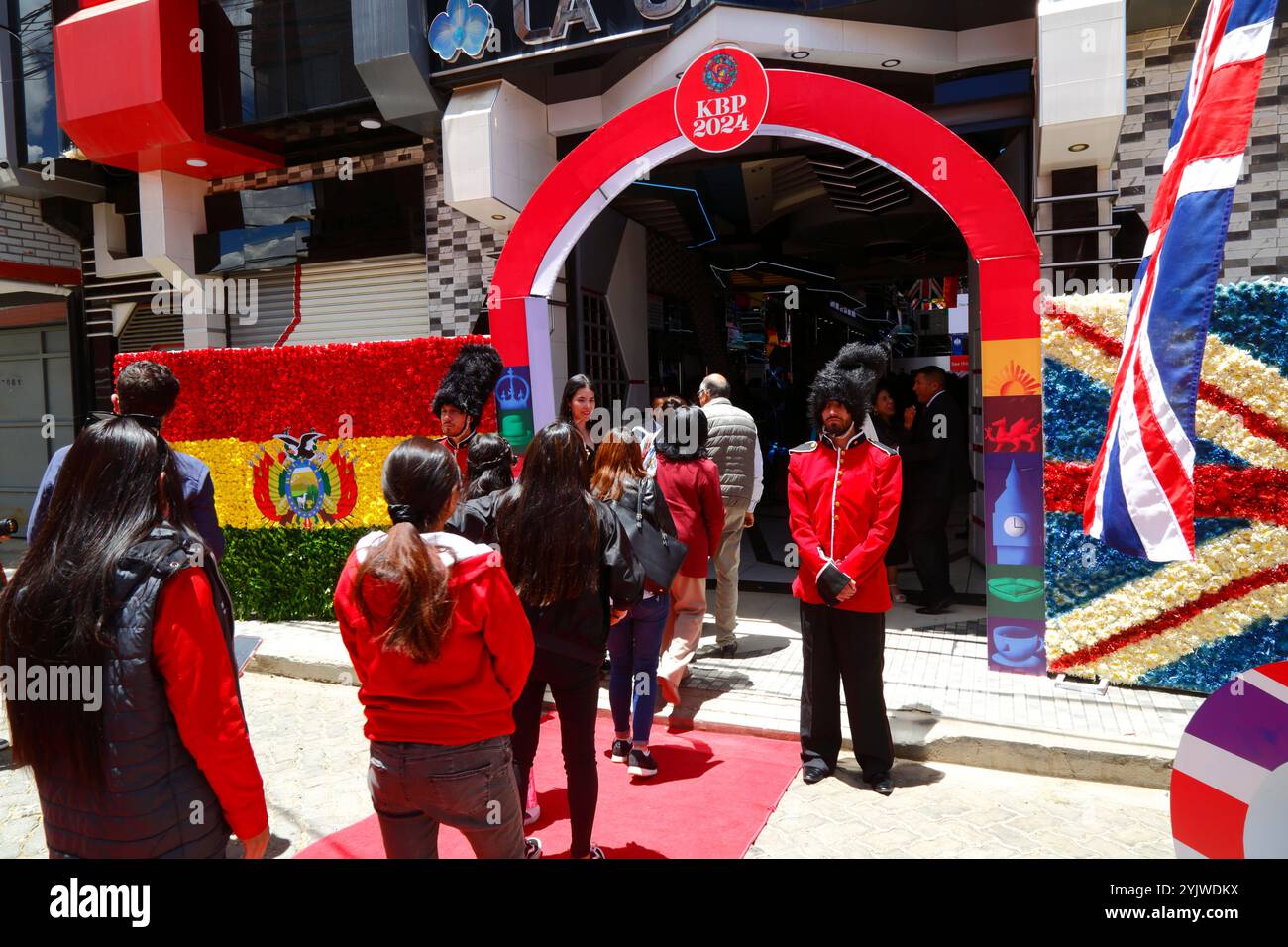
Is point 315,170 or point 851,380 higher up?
point 315,170

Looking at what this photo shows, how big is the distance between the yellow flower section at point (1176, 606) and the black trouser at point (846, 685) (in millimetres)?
1674

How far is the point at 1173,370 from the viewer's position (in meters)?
2.58

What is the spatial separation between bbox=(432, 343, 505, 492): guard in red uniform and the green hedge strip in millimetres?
1581

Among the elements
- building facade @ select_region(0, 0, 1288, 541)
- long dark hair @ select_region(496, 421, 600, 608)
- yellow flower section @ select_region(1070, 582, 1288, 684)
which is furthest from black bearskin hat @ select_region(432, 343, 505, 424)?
yellow flower section @ select_region(1070, 582, 1288, 684)

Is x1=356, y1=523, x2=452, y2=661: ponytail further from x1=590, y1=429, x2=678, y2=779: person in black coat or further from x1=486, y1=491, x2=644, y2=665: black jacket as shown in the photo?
x1=590, y1=429, x2=678, y2=779: person in black coat

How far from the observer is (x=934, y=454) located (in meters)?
6.90

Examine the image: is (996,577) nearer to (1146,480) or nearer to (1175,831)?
(1146,480)

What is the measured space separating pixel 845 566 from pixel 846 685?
2.11 feet

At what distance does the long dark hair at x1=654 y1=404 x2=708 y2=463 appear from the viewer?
16.2 ft

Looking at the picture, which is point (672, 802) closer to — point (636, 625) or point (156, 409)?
point (636, 625)

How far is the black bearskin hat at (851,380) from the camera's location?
4188 millimetres

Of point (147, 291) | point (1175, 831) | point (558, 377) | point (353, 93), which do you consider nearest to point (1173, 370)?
point (1175, 831)

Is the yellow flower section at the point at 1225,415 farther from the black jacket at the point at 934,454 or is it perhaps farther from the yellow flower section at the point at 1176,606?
the black jacket at the point at 934,454

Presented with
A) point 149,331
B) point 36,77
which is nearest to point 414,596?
point 149,331
